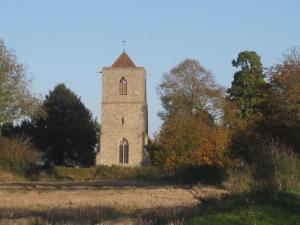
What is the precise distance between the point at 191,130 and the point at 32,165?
19.0m

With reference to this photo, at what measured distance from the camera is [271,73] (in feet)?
99.0

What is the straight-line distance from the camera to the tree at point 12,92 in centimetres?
4975

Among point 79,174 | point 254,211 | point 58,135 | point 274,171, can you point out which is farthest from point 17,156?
point 254,211

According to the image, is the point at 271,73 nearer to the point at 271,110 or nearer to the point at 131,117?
the point at 271,110

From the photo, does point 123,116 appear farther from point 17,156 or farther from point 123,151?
point 17,156

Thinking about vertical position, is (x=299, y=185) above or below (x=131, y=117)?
below

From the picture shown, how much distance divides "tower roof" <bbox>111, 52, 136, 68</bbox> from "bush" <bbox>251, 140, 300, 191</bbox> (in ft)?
199

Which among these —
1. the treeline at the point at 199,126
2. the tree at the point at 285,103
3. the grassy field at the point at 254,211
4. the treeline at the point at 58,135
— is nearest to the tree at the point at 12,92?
the treeline at the point at 199,126

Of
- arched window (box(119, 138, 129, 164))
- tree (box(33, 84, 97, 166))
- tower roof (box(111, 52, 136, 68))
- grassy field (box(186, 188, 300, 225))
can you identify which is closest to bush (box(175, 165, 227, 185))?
grassy field (box(186, 188, 300, 225))

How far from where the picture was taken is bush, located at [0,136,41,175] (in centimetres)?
6006

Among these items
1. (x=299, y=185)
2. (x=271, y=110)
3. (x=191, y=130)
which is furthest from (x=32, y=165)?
(x=299, y=185)

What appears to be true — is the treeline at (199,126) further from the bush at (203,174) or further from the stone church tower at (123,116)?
the stone church tower at (123,116)

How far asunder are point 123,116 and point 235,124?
Answer: 25.4m

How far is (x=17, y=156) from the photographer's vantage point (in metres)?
61.7
